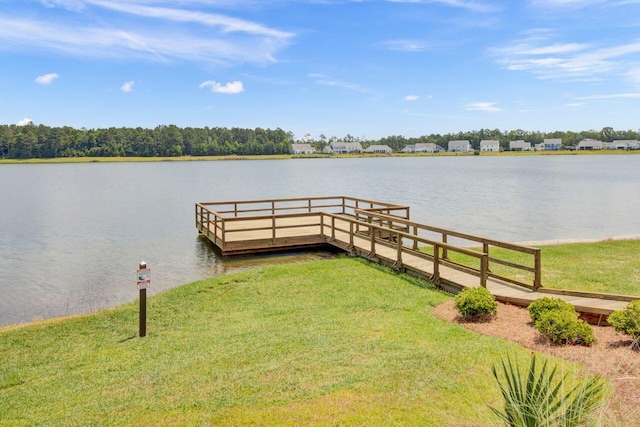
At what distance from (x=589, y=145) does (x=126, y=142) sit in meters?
146

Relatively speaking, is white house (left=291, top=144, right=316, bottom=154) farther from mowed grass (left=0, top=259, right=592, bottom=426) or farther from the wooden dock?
mowed grass (left=0, top=259, right=592, bottom=426)

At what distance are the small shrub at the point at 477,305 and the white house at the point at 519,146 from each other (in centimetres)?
17209

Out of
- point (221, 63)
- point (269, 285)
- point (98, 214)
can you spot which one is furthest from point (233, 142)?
point (269, 285)

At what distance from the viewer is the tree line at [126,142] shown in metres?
113

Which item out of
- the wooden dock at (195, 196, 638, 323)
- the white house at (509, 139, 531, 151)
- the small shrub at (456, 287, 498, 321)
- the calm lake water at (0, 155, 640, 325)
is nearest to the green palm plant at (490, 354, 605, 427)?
the small shrub at (456, 287, 498, 321)

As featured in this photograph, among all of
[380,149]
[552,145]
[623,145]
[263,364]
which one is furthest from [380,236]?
[623,145]

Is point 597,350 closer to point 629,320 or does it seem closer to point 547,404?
point 629,320

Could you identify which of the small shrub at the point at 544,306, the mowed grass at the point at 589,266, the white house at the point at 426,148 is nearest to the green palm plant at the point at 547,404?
the small shrub at the point at 544,306

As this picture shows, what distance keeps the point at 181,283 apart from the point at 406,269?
629cm

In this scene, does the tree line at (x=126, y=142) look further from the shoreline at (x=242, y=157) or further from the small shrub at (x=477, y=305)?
the small shrub at (x=477, y=305)

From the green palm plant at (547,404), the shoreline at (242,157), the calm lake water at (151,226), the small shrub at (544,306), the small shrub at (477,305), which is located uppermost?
the shoreline at (242,157)

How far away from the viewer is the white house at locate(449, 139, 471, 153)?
164 m

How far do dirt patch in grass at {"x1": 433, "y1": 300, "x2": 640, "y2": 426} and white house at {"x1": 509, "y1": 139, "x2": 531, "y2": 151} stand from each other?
171747 mm

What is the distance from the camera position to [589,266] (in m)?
11.8
